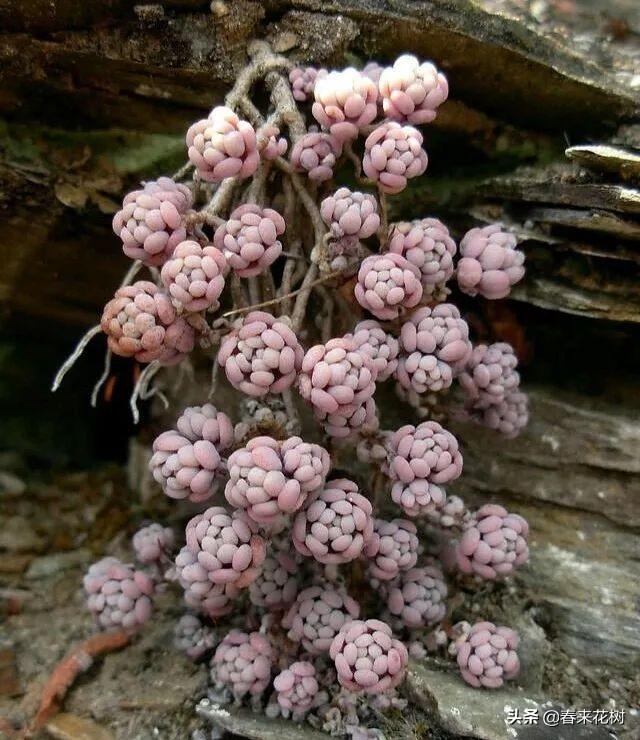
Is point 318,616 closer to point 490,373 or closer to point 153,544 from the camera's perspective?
point 153,544

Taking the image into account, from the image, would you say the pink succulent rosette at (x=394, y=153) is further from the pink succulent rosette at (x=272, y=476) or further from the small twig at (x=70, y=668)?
the small twig at (x=70, y=668)

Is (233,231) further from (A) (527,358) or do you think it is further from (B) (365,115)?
(A) (527,358)

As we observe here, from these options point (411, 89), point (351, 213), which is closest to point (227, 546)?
point (351, 213)

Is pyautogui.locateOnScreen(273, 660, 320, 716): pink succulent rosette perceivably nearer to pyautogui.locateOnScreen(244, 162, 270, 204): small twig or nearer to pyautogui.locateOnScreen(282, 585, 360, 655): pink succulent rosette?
pyautogui.locateOnScreen(282, 585, 360, 655): pink succulent rosette

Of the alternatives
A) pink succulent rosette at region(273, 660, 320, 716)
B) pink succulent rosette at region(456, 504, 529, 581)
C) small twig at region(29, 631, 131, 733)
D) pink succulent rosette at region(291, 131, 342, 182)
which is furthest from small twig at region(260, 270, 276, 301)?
small twig at region(29, 631, 131, 733)

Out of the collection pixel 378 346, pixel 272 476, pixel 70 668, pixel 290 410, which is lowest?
pixel 70 668

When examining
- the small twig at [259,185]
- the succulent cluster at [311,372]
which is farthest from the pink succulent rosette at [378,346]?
the small twig at [259,185]
